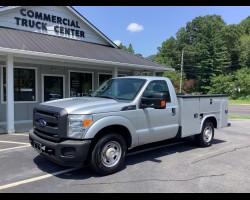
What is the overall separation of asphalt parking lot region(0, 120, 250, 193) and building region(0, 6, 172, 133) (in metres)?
4.08

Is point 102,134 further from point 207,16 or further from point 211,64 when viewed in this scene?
point 207,16

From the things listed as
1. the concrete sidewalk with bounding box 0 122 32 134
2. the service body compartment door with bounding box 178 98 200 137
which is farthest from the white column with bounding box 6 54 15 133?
the service body compartment door with bounding box 178 98 200 137

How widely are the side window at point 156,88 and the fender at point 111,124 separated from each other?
0.88 meters

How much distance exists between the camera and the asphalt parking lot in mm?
4777

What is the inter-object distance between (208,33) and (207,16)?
2407 centimetres

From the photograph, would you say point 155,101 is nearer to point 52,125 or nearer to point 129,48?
point 52,125

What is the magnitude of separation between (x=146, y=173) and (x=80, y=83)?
10349 millimetres

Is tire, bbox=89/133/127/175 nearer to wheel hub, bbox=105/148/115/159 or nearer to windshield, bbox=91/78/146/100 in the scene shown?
wheel hub, bbox=105/148/115/159

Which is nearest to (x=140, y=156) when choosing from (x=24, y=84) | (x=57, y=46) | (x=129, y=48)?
(x=57, y=46)

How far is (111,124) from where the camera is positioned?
5.43 meters

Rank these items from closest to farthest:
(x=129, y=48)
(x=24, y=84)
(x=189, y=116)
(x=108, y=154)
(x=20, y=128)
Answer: (x=108, y=154) → (x=189, y=116) → (x=20, y=128) → (x=24, y=84) → (x=129, y=48)

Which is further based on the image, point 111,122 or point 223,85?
point 223,85

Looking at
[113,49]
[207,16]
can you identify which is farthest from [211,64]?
[113,49]

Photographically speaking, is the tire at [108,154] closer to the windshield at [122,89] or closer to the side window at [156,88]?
the windshield at [122,89]
